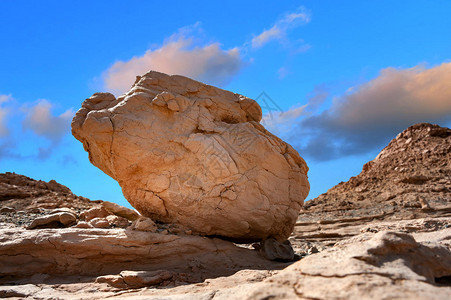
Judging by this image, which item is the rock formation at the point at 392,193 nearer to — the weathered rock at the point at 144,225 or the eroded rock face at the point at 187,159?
the eroded rock face at the point at 187,159

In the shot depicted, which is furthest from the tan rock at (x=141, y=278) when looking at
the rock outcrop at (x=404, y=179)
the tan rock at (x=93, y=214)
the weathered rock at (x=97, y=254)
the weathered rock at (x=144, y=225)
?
the rock outcrop at (x=404, y=179)

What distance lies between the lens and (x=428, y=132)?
18.3 metres

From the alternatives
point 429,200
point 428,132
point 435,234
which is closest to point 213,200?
point 435,234

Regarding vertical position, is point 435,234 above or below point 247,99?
below

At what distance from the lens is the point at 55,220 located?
639cm

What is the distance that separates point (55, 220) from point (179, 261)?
2.38m

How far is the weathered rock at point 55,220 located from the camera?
20.4ft

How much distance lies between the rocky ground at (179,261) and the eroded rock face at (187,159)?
0.43 m

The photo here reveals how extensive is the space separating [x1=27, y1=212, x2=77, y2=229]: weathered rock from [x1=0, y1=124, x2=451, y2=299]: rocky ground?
0.02 metres

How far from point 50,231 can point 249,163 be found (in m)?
3.50

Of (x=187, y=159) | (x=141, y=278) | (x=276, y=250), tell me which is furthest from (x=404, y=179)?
(x=141, y=278)

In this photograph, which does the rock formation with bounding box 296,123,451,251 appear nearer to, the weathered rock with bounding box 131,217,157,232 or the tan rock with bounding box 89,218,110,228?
the weathered rock with bounding box 131,217,157,232

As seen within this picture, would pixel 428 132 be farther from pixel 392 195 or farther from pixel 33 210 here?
pixel 33 210

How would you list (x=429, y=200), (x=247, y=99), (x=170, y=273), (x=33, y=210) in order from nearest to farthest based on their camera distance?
(x=170, y=273) < (x=247, y=99) < (x=33, y=210) < (x=429, y=200)
